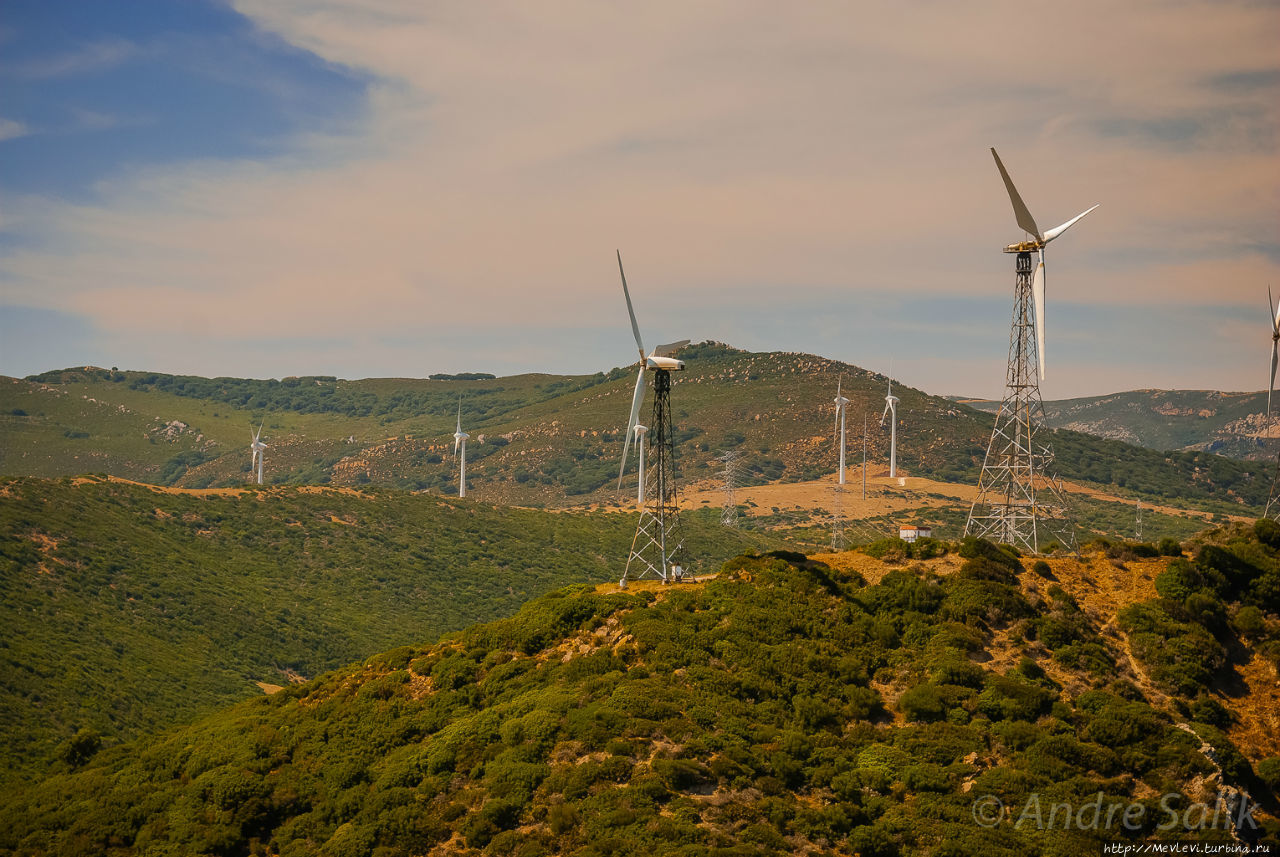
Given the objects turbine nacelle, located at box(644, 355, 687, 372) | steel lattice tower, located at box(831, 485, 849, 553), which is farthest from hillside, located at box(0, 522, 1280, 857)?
steel lattice tower, located at box(831, 485, 849, 553)

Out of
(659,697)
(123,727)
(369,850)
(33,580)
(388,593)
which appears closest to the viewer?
(369,850)

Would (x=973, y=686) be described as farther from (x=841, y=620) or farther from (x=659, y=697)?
(x=659, y=697)

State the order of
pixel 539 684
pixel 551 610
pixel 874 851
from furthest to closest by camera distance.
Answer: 1. pixel 551 610
2. pixel 539 684
3. pixel 874 851

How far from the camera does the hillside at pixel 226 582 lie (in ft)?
303

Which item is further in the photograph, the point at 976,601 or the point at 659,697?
the point at 976,601

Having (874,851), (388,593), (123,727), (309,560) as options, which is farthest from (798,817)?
(309,560)

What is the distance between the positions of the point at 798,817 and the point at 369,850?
17.9 metres

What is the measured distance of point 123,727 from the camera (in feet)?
283

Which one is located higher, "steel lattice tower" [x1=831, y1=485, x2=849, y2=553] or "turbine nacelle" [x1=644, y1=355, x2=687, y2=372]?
"turbine nacelle" [x1=644, y1=355, x2=687, y2=372]

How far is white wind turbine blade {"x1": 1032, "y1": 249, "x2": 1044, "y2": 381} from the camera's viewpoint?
67250 millimetres

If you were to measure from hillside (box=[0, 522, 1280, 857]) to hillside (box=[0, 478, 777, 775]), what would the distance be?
2674 centimetres

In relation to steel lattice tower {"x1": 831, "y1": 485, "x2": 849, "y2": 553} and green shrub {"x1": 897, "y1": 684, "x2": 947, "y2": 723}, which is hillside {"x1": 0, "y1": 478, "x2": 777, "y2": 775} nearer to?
steel lattice tower {"x1": 831, "y1": 485, "x2": 849, "y2": 553}

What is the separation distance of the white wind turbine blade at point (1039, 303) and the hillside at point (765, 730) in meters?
12.1

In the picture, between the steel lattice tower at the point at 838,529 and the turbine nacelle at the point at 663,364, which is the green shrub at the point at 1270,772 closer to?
the turbine nacelle at the point at 663,364
